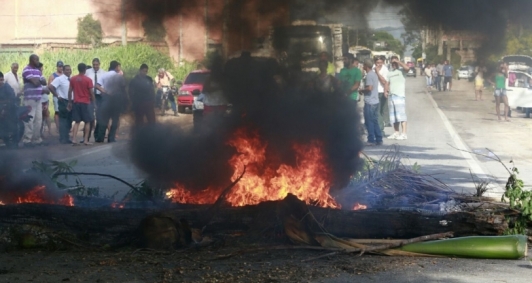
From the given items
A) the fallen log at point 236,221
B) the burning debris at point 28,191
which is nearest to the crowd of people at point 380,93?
the burning debris at point 28,191

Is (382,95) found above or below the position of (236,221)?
above

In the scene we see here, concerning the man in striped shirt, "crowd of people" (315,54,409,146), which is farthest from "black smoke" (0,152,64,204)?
the man in striped shirt

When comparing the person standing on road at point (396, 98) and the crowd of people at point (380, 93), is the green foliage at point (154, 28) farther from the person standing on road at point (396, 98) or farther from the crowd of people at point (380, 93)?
the person standing on road at point (396, 98)

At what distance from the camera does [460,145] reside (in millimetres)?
18062

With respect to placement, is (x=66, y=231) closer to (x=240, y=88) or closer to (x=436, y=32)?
(x=240, y=88)

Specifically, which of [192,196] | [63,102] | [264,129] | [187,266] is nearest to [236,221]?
[187,266]

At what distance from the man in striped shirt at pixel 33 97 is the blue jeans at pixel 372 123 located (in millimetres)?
6816

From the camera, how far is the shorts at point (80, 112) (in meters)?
16.8

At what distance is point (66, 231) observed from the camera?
7.14 metres

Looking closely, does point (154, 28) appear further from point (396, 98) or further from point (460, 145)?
point (460, 145)

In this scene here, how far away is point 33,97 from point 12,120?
1079 millimetres

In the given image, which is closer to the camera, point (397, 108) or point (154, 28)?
point (154, 28)

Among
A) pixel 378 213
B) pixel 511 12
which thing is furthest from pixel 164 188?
pixel 511 12

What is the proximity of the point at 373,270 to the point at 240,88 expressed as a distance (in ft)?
9.19
